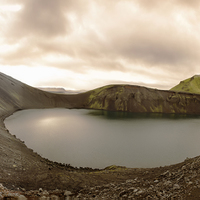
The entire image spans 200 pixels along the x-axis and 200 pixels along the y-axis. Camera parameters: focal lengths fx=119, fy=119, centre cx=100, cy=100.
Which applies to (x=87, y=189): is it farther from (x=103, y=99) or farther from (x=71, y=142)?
(x=103, y=99)

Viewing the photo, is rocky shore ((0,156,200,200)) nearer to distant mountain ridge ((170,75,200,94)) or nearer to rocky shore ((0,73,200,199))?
rocky shore ((0,73,200,199))

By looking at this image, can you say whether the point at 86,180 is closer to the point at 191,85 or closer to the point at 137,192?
the point at 137,192

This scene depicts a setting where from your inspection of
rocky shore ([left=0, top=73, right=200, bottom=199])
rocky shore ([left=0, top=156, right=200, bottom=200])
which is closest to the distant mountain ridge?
rocky shore ([left=0, top=73, right=200, bottom=199])

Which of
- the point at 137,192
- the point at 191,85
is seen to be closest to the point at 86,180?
the point at 137,192

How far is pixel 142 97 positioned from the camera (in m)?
59.0

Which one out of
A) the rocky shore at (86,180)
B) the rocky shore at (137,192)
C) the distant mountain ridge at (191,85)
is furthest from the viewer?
the distant mountain ridge at (191,85)

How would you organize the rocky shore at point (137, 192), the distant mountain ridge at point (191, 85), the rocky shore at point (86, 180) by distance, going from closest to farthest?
the rocky shore at point (137, 192) < the rocky shore at point (86, 180) < the distant mountain ridge at point (191, 85)

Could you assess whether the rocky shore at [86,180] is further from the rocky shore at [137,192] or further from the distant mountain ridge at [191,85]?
the distant mountain ridge at [191,85]

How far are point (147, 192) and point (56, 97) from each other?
61715 mm

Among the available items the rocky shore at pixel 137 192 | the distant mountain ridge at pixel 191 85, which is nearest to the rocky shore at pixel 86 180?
the rocky shore at pixel 137 192

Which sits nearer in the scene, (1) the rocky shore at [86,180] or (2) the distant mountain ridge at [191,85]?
(1) the rocky shore at [86,180]

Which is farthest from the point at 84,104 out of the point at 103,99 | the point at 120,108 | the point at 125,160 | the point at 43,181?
the point at 43,181

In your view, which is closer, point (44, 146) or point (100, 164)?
point (100, 164)

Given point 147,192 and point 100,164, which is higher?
point 147,192
